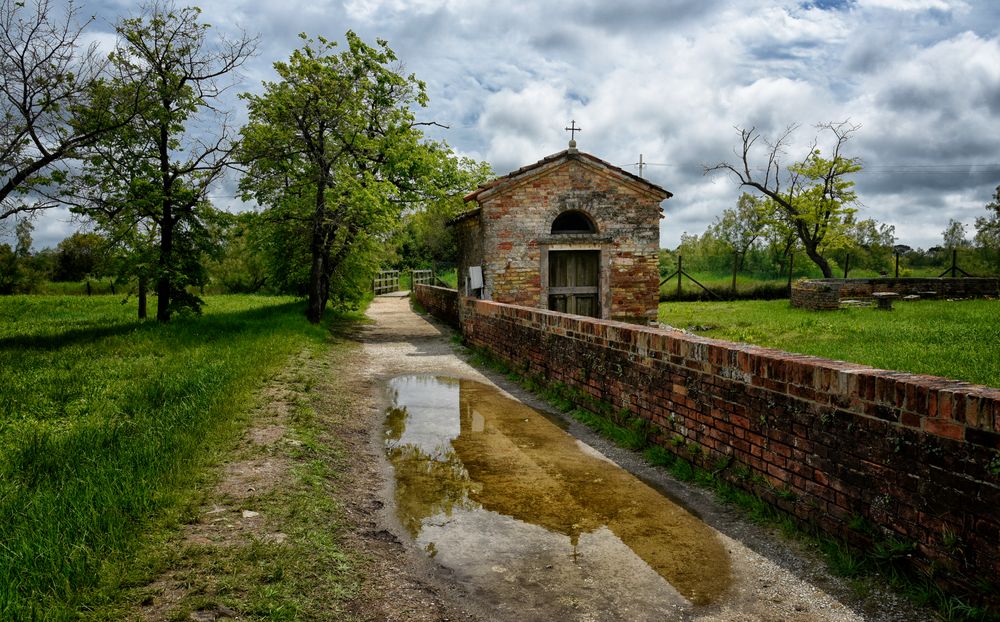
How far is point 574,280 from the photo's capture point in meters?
16.1

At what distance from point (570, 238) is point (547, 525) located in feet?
38.8

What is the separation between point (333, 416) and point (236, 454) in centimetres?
214

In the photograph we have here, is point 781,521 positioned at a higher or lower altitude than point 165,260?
lower

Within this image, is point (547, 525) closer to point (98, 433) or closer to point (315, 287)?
point (98, 433)

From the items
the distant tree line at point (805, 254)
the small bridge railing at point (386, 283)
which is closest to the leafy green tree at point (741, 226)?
the distant tree line at point (805, 254)

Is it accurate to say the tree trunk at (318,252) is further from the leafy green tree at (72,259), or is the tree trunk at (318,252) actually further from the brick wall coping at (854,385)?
the leafy green tree at (72,259)

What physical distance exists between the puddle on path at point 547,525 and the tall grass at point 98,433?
177 cm

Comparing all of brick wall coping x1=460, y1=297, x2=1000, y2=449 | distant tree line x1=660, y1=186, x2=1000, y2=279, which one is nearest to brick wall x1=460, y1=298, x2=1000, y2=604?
brick wall coping x1=460, y1=297, x2=1000, y2=449

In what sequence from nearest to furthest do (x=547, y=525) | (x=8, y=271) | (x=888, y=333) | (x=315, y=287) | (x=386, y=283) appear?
(x=547, y=525) → (x=888, y=333) → (x=315, y=287) → (x=8, y=271) → (x=386, y=283)

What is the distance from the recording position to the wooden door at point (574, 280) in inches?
628

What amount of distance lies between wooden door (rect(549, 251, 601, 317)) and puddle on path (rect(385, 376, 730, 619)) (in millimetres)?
9253

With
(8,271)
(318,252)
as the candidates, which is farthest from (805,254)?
(8,271)

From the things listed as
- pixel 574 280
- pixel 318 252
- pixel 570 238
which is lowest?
pixel 574 280

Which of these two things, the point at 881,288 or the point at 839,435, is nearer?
the point at 839,435
